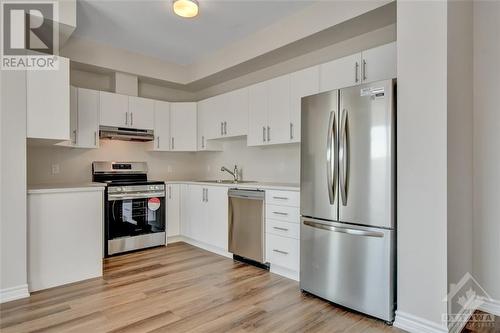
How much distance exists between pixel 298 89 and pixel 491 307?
103 inches

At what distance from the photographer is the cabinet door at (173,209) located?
4.45 meters

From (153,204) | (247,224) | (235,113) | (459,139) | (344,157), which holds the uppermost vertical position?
(235,113)

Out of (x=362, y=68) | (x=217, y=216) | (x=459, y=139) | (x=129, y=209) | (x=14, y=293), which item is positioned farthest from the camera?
(x=129, y=209)

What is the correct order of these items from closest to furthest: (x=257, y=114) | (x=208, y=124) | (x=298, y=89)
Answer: (x=298, y=89), (x=257, y=114), (x=208, y=124)

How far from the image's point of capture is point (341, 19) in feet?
9.57

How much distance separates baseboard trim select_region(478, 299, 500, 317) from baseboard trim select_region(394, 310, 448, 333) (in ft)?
2.62

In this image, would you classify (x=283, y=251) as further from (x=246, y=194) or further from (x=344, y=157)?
(x=344, y=157)

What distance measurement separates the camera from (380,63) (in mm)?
2729

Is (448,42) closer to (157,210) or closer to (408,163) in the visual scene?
(408,163)

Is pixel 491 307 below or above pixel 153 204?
below

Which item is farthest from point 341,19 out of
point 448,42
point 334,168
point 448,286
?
point 448,286

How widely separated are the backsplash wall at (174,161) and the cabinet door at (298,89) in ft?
1.49

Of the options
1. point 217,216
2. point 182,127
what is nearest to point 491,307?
point 217,216

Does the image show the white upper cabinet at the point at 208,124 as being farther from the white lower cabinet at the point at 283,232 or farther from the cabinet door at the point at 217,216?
the white lower cabinet at the point at 283,232
